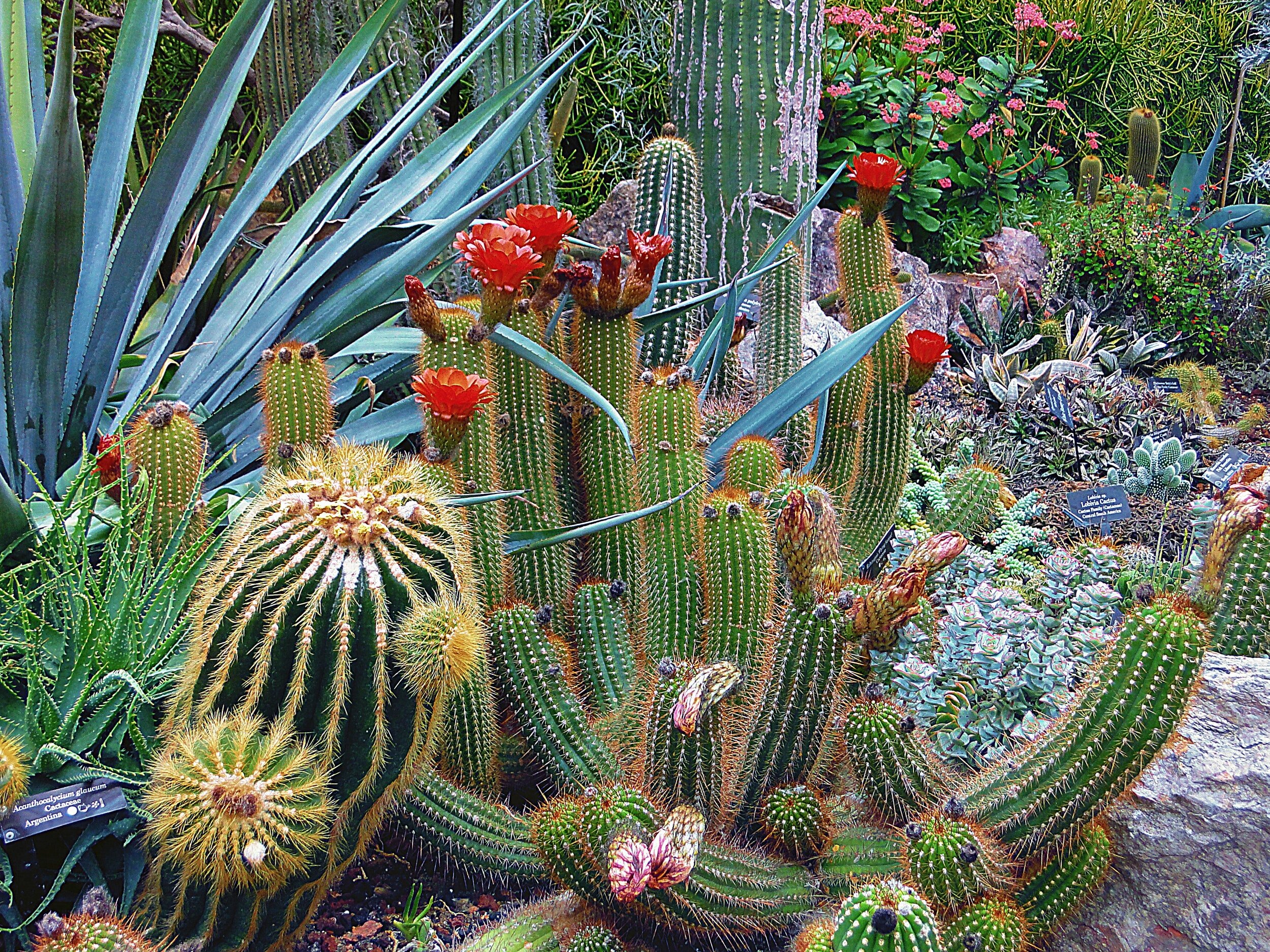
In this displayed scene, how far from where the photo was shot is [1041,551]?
9.31 ft

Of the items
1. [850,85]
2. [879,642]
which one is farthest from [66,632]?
[850,85]

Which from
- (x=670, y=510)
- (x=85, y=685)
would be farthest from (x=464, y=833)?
(x=670, y=510)

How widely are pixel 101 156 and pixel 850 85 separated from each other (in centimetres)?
460

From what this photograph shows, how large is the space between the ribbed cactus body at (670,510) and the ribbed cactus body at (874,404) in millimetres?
608

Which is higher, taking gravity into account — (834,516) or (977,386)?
(834,516)

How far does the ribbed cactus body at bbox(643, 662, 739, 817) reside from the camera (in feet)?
4.93

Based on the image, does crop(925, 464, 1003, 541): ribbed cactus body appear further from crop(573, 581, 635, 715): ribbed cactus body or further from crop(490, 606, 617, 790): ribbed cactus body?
crop(490, 606, 617, 790): ribbed cactus body

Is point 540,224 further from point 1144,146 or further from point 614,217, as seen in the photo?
point 1144,146

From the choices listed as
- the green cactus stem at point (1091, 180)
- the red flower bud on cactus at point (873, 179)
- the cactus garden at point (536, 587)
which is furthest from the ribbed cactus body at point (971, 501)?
the green cactus stem at point (1091, 180)

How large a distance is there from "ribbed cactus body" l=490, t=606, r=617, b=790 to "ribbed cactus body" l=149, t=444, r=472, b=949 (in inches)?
15.2

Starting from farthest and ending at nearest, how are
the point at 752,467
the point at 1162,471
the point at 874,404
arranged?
the point at 1162,471, the point at 874,404, the point at 752,467

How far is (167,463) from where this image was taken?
1580 millimetres

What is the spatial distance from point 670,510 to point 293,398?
75 centimetres

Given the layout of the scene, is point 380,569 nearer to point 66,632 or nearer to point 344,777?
point 344,777
